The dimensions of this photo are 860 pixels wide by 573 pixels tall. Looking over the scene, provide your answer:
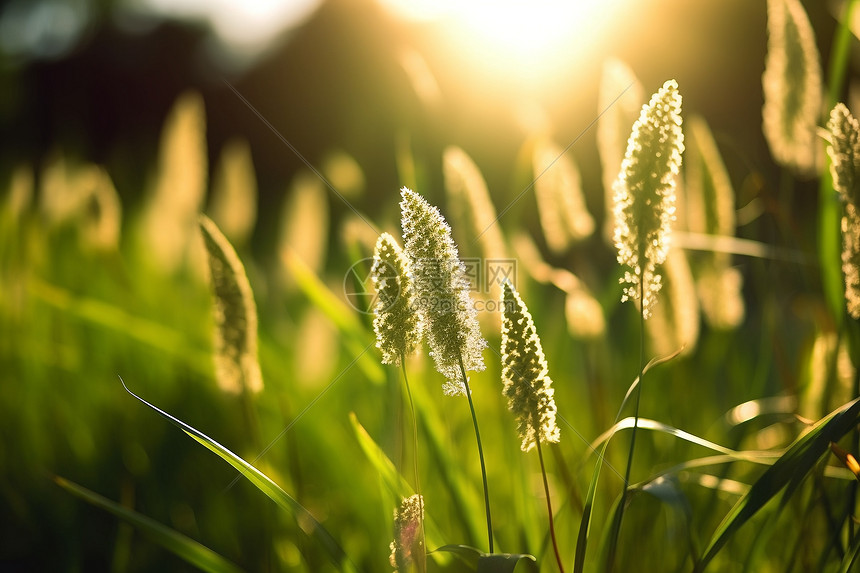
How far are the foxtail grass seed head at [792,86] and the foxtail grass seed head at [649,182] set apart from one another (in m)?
1.15

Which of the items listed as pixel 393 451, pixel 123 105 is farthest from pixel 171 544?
pixel 123 105

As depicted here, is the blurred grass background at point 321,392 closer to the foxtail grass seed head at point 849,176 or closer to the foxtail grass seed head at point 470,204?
the foxtail grass seed head at point 470,204

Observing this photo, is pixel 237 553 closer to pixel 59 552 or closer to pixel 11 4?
pixel 59 552

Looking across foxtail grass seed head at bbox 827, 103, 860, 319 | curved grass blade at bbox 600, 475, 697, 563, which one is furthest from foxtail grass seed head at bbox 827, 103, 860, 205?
curved grass blade at bbox 600, 475, 697, 563

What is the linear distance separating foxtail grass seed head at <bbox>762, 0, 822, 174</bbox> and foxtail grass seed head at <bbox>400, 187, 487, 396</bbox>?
58.5 inches

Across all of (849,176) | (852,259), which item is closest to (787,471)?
(852,259)

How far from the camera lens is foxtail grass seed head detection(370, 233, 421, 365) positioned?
1.11 metres

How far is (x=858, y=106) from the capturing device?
2.41 meters

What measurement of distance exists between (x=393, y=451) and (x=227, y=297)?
0.65 m

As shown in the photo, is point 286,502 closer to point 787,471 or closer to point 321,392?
point 321,392

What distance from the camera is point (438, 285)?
1035 millimetres

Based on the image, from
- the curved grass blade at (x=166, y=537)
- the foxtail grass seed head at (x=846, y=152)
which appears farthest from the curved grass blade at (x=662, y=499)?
the curved grass blade at (x=166, y=537)

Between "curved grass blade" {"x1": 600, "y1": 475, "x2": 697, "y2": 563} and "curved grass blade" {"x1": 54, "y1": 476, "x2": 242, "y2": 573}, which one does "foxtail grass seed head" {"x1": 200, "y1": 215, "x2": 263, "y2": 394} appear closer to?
"curved grass blade" {"x1": 54, "y1": 476, "x2": 242, "y2": 573}

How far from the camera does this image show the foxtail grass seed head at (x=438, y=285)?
103cm
